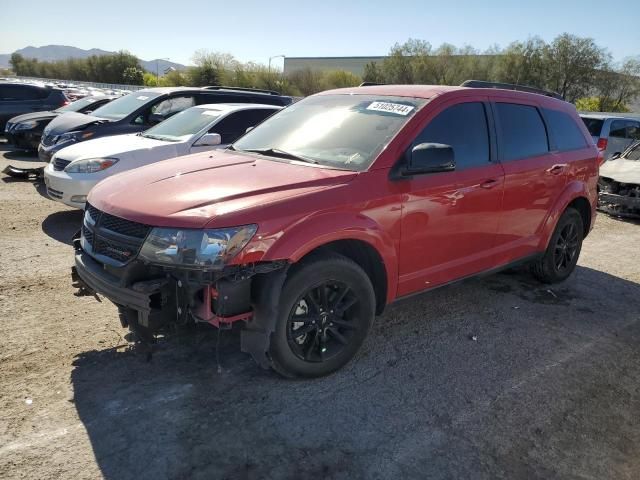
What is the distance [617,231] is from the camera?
27.4 ft

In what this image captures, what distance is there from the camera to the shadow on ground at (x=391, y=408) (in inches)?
104

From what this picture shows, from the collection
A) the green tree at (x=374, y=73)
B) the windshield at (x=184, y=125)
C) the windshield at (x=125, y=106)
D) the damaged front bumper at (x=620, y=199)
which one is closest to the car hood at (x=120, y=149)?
the windshield at (x=184, y=125)

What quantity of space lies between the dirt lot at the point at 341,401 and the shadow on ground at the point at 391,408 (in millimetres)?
10

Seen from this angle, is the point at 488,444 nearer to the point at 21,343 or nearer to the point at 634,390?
the point at 634,390

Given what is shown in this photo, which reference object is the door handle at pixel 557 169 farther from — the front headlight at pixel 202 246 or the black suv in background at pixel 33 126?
the black suv in background at pixel 33 126

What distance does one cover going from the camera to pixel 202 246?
278 centimetres

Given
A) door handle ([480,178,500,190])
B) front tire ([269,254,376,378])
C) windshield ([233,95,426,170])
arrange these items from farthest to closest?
door handle ([480,178,500,190])
windshield ([233,95,426,170])
front tire ([269,254,376,378])

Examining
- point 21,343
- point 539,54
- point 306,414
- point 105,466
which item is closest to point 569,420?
point 306,414

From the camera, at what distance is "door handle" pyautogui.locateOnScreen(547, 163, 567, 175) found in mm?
4847

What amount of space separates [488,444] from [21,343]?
319cm

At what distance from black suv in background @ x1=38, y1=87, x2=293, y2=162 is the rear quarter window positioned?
5485mm

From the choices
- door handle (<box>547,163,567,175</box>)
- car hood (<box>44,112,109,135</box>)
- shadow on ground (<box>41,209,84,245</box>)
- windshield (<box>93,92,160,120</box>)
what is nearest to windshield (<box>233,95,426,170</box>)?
door handle (<box>547,163,567,175</box>)

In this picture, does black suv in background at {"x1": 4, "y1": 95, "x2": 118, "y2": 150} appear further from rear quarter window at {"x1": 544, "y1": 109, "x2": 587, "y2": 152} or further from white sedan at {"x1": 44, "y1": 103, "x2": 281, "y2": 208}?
rear quarter window at {"x1": 544, "y1": 109, "x2": 587, "y2": 152}

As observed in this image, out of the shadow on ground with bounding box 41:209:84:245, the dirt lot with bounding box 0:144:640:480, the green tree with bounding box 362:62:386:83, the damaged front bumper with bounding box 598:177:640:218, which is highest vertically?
the green tree with bounding box 362:62:386:83
